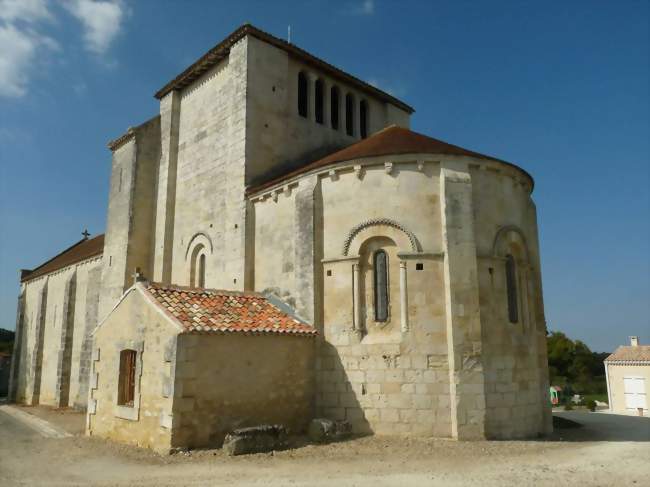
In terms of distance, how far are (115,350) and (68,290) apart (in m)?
14.0

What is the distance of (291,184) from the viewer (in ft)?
46.4

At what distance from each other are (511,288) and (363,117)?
1010 centimetres

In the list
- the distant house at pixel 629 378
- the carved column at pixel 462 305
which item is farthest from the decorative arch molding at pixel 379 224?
the distant house at pixel 629 378

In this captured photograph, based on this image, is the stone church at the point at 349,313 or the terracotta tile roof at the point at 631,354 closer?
the stone church at the point at 349,313

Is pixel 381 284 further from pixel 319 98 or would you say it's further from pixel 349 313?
pixel 319 98

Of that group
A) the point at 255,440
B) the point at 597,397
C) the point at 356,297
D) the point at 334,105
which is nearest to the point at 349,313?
the point at 356,297

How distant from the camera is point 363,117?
66.9 ft

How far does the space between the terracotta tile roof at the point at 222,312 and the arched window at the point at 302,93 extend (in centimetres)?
805

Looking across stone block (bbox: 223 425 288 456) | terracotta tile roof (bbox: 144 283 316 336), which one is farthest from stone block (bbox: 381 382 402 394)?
stone block (bbox: 223 425 288 456)

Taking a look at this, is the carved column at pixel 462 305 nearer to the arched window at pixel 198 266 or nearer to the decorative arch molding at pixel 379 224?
the decorative arch molding at pixel 379 224

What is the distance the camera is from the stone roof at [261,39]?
17.3 m

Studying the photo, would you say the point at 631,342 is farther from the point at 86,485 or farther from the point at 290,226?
the point at 86,485

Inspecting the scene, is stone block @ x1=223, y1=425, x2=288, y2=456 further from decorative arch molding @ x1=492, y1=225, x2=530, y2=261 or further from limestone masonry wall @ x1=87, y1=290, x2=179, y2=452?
decorative arch molding @ x1=492, y1=225, x2=530, y2=261

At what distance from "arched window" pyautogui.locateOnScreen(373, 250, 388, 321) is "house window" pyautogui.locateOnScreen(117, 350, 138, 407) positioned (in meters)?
5.77
